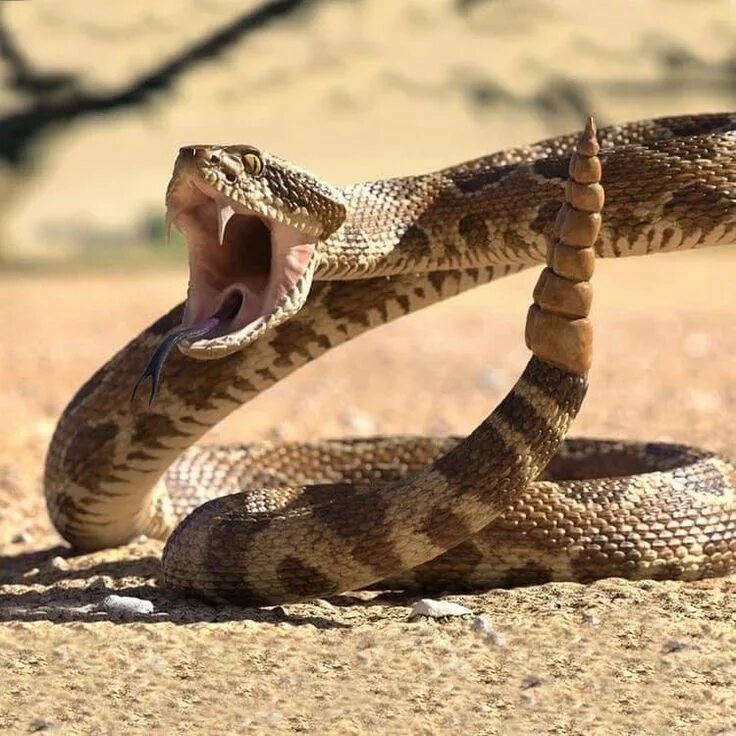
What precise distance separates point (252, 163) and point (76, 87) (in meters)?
19.7

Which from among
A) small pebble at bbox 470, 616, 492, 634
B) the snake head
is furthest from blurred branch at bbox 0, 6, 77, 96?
small pebble at bbox 470, 616, 492, 634

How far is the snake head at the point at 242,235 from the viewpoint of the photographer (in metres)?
5.38

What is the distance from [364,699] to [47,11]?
21068mm

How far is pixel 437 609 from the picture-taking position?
535 centimetres

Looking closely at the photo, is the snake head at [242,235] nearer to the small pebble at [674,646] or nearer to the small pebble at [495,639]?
the small pebble at [495,639]

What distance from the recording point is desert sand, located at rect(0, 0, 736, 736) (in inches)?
178

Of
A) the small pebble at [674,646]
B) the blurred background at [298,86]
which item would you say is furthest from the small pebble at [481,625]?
the blurred background at [298,86]

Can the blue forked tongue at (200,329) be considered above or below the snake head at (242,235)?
below

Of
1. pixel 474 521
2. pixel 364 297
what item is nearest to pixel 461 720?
pixel 474 521

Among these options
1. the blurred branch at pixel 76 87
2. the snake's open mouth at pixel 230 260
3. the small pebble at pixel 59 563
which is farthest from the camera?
the blurred branch at pixel 76 87

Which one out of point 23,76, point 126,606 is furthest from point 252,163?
point 23,76

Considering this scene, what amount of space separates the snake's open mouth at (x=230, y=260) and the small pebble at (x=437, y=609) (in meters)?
1.19

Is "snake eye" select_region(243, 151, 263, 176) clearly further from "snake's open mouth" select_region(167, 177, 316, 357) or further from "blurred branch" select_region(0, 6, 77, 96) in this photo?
"blurred branch" select_region(0, 6, 77, 96)

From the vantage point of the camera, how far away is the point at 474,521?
210 inches
